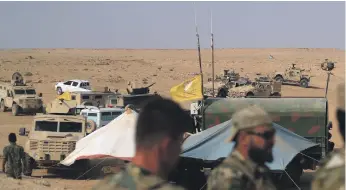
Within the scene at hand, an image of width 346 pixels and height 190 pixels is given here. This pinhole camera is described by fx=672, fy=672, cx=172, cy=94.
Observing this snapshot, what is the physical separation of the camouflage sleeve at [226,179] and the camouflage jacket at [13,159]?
1014cm

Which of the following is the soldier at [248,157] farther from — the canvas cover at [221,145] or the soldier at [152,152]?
the canvas cover at [221,145]

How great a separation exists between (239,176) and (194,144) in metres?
8.75

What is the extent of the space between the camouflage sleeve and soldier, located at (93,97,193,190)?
0.77m

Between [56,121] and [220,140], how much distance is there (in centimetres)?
495

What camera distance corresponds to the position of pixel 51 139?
1500 centimetres

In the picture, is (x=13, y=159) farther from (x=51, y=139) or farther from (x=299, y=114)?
(x=299, y=114)

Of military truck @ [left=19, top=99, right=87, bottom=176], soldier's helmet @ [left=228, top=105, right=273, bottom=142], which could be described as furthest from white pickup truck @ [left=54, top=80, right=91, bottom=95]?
soldier's helmet @ [left=228, top=105, right=273, bottom=142]

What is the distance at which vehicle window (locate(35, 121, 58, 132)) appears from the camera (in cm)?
1545

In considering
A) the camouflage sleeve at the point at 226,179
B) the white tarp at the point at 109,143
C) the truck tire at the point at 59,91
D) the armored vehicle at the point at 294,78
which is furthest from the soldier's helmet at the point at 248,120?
the armored vehicle at the point at 294,78

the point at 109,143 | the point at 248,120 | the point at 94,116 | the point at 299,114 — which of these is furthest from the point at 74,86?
the point at 248,120

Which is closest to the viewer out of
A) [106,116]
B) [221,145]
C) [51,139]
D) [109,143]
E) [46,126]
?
[221,145]

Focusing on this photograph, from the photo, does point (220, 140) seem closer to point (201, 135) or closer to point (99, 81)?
point (201, 135)

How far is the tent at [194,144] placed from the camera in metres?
11.8

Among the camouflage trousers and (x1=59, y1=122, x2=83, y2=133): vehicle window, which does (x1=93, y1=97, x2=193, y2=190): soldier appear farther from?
(x1=59, y1=122, x2=83, y2=133): vehicle window
